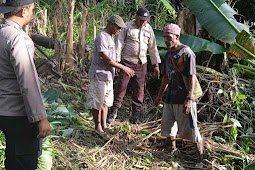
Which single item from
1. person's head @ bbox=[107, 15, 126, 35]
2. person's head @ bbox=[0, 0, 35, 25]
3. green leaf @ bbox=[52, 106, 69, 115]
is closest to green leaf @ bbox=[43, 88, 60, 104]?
green leaf @ bbox=[52, 106, 69, 115]

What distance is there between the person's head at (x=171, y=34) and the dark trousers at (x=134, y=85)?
1.26 meters

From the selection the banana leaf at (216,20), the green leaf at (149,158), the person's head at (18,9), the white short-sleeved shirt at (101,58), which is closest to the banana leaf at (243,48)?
the banana leaf at (216,20)

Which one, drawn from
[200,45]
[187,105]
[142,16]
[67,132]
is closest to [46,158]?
[67,132]

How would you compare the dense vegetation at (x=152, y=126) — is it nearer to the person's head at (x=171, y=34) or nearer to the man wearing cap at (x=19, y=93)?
the man wearing cap at (x=19, y=93)

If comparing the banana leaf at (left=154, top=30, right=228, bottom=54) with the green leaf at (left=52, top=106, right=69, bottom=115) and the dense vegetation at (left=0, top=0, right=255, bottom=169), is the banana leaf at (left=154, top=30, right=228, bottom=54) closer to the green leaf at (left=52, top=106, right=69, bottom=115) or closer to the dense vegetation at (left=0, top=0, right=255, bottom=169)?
the dense vegetation at (left=0, top=0, right=255, bottom=169)

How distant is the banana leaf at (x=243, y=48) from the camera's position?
5.08m

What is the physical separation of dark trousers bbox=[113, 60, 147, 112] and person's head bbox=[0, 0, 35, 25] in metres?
2.92

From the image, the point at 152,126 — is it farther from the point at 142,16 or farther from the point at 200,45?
the point at 142,16

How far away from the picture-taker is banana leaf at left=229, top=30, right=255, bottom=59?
5.08m

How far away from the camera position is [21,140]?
93.8 inches

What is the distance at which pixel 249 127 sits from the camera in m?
5.04

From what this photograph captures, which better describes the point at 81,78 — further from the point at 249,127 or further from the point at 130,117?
the point at 249,127

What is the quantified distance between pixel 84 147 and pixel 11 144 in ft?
6.56

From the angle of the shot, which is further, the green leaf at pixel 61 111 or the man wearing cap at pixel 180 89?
the green leaf at pixel 61 111
